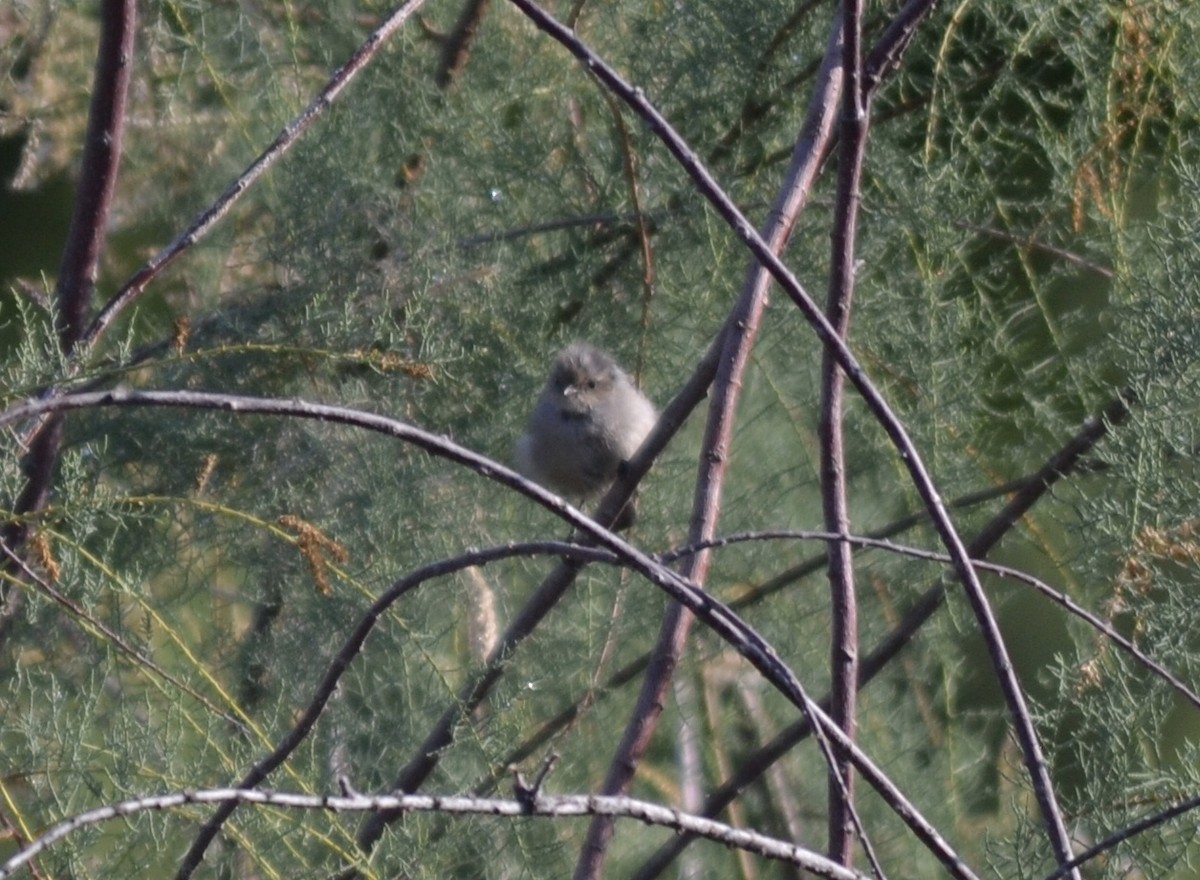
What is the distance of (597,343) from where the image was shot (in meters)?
2.72

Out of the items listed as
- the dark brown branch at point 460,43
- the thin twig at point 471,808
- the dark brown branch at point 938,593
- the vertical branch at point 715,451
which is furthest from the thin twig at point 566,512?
the dark brown branch at point 460,43

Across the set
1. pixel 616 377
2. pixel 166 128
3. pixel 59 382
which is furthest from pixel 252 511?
pixel 59 382

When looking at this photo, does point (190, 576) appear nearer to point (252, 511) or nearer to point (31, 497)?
point (252, 511)

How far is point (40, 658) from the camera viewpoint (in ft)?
8.93

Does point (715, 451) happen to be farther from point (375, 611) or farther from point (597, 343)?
point (597, 343)

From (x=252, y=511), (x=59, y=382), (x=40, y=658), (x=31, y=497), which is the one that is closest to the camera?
(x=59, y=382)

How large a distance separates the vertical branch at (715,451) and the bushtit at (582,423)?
1120 mm

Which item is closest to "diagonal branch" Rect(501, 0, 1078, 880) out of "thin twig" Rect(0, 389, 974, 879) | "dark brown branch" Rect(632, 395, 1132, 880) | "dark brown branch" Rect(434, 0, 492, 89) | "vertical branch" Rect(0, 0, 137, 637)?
"thin twig" Rect(0, 389, 974, 879)

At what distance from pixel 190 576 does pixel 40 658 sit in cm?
29

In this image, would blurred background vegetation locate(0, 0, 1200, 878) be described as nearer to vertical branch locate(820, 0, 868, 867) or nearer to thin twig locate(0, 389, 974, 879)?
vertical branch locate(820, 0, 868, 867)

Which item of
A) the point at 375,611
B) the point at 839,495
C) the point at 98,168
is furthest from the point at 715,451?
the point at 98,168

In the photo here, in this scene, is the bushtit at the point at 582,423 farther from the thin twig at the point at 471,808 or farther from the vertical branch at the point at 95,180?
the thin twig at the point at 471,808

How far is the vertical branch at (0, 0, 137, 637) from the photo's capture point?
2.08 m

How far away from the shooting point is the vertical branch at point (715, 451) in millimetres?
1396
